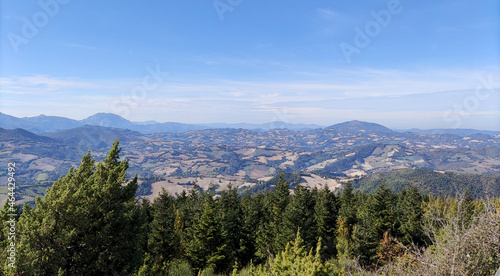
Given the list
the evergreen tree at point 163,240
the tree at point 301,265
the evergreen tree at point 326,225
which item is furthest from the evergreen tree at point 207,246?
the tree at point 301,265

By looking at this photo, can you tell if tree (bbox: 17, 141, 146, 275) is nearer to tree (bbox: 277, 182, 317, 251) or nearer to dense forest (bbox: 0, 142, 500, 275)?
dense forest (bbox: 0, 142, 500, 275)

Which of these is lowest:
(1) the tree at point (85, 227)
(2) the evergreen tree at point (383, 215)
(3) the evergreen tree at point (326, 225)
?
(3) the evergreen tree at point (326, 225)

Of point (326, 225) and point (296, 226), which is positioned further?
point (326, 225)

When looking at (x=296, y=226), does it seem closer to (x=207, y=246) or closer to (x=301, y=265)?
(x=207, y=246)

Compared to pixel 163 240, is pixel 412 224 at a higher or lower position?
higher

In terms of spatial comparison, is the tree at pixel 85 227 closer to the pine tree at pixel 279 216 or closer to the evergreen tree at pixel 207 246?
the evergreen tree at pixel 207 246

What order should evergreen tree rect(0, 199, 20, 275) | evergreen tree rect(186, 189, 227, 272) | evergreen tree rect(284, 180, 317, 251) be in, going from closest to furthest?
evergreen tree rect(0, 199, 20, 275) → evergreen tree rect(186, 189, 227, 272) → evergreen tree rect(284, 180, 317, 251)

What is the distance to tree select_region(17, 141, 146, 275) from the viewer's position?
12016mm

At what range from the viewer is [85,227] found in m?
13.6

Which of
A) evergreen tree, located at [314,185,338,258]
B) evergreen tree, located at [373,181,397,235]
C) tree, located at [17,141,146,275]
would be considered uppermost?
tree, located at [17,141,146,275]

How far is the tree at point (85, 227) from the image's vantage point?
12016 millimetres

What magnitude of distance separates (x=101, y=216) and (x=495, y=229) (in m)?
18.0

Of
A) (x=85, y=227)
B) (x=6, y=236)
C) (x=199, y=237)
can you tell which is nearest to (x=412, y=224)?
(x=199, y=237)

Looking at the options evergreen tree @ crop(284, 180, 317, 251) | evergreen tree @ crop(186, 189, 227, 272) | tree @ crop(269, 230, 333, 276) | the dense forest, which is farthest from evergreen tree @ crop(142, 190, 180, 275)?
tree @ crop(269, 230, 333, 276)
